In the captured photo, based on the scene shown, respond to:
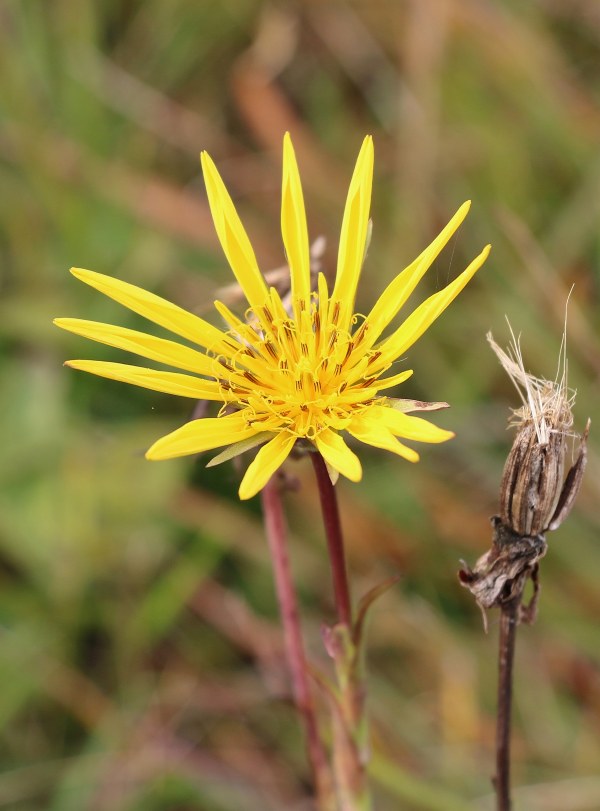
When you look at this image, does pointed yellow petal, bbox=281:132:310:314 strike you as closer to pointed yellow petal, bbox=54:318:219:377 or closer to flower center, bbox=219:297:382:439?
flower center, bbox=219:297:382:439

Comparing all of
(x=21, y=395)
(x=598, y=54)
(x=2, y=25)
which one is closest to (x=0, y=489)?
(x=21, y=395)

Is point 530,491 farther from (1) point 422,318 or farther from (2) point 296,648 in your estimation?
(2) point 296,648

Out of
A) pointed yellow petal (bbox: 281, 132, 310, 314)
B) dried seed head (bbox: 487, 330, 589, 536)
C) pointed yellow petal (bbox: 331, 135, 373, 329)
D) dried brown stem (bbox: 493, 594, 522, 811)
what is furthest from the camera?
pointed yellow petal (bbox: 281, 132, 310, 314)

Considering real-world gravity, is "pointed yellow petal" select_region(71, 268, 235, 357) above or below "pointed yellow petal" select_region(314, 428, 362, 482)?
above

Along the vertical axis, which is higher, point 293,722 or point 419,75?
point 419,75

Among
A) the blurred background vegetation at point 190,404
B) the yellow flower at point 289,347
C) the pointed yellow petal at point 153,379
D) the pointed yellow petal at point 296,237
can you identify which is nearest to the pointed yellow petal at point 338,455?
the yellow flower at point 289,347

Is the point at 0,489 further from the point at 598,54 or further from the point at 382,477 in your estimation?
the point at 598,54

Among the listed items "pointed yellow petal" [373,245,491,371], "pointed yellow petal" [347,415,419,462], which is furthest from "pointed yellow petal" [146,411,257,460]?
"pointed yellow petal" [373,245,491,371]
